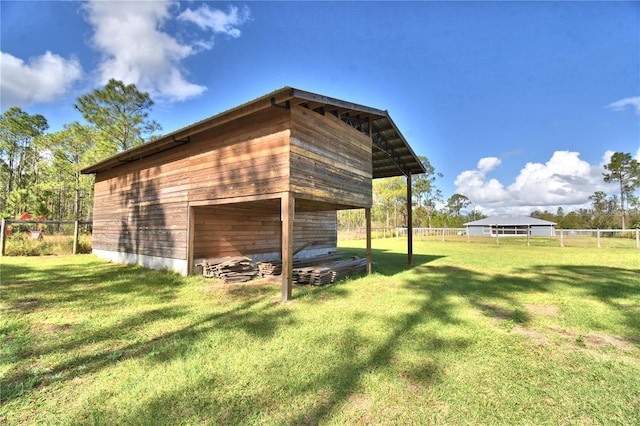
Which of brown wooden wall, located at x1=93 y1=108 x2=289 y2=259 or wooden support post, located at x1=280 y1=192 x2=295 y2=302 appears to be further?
brown wooden wall, located at x1=93 y1=108 x2=289 y2=259

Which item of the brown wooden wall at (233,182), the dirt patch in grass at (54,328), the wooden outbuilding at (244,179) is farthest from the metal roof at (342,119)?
the dirt patch in grass at (54,328)

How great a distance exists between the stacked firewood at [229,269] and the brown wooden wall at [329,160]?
3.45 m

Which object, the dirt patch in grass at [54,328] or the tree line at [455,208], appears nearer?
the dirt patch in grass at [54,328]

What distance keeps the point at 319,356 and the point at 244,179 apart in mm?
5284

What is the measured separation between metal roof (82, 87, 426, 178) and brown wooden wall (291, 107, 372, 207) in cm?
37

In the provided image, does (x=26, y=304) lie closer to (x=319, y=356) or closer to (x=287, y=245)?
(x=287, y=245)

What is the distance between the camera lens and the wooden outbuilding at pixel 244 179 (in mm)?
7137

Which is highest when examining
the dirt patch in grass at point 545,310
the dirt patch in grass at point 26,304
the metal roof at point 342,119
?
the metal roof at point 342,119

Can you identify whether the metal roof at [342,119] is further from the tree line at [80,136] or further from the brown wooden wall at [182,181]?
the tree line at [80,136]

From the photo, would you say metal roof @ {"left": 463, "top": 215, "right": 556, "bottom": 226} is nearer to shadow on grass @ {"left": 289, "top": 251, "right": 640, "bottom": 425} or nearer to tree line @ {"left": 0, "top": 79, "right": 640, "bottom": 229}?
tree line @ {"left": 0, "top": 79, "right": 640, "bottom": 229}

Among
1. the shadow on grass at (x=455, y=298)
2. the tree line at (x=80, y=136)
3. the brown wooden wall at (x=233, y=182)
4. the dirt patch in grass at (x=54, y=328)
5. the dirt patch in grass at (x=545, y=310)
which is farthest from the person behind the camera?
the tree line at (x=80, y=136)

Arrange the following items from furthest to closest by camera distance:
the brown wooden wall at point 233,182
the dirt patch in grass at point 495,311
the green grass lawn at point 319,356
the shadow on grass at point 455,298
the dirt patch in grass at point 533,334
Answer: the brown wooden wall at point 233,182
the dirt patch in grass at point 495,311
the dirt patch in grass at point 533,334
the shadow on grass at point 455,298
the green grass lawn at point 319,356

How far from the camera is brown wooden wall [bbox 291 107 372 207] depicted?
7.17m

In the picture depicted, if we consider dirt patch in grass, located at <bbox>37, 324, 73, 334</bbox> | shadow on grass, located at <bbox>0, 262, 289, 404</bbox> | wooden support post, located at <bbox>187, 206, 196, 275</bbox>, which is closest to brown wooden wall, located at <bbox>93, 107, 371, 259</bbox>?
wooden support post, located at <bbox>187, 206, 196, 275</bbox>
